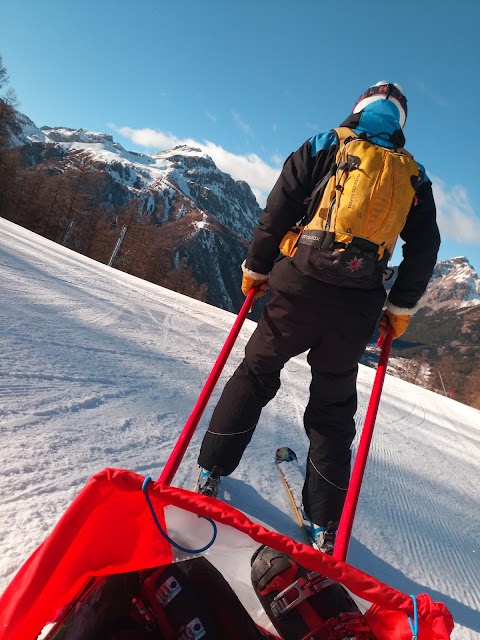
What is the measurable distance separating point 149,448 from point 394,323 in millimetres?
1481

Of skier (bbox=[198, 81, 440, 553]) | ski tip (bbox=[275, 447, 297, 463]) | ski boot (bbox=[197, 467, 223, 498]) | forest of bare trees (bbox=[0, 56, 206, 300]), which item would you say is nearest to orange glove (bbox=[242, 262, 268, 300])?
skier (bbox=[198, 81, 440, 553])

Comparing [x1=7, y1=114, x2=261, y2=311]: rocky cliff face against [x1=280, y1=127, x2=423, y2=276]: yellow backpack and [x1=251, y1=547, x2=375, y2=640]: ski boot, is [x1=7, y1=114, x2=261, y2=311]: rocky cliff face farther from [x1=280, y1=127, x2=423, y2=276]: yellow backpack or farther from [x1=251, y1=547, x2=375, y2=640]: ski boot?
[x1=251, y1=547, x2=375, y2=640]: ski boot

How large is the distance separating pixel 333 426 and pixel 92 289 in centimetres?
548

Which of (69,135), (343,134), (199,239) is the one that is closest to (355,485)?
(343,134)

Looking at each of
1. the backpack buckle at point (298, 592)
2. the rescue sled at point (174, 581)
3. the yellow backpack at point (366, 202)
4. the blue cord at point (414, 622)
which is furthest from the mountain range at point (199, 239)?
the blue cord at point (414, 622)

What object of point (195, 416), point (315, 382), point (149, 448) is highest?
point (315, 382)

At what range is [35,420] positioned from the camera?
1.98 m

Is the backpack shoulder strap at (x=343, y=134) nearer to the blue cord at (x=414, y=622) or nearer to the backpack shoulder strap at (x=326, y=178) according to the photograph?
the backpack shoulder strap at (x=326, y=178)

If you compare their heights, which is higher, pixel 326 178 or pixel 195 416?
pixel 326 178

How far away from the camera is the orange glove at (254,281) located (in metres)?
2.09

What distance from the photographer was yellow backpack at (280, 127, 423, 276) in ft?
5.32

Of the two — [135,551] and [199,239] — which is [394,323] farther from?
[199,239]

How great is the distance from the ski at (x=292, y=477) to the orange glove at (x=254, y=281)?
1075 mm

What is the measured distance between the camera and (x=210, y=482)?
197cm
